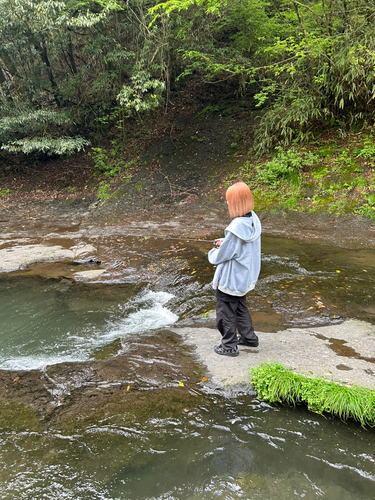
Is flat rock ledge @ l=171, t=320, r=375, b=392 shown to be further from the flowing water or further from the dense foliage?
the dense foliage

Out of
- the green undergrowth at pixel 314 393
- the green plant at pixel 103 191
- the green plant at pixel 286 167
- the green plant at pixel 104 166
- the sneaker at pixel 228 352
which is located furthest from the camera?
the green plant at pixel 104 166

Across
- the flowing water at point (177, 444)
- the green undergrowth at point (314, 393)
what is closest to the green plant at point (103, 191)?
the flowing water at point (177, 444)

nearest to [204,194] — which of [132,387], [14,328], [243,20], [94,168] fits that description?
[94,168]

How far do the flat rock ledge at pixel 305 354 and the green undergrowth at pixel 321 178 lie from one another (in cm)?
640

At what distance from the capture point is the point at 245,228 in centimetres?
341

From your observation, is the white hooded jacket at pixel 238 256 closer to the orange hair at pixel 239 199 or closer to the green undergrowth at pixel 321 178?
the orange hair at pixel 239 199

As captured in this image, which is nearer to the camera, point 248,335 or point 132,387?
point 132,387

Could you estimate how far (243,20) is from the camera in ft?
45.6

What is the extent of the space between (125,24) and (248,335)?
50.6 feet

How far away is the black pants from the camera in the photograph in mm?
3656

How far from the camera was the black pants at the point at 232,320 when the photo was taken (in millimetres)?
3656

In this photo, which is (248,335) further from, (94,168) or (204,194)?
(94,168)

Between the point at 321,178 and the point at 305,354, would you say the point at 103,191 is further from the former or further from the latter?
the point at 305,354

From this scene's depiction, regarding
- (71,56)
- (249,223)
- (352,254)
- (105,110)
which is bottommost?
(352,254)
